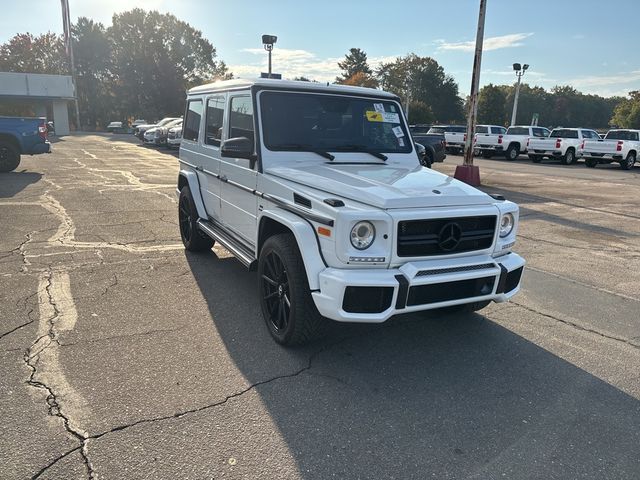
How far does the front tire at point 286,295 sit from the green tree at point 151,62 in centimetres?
6176

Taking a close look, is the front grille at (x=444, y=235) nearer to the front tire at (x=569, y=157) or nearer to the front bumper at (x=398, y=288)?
the front bumper at (x=398, y=288)

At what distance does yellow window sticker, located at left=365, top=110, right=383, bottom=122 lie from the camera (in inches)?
190

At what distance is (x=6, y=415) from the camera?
2902 millimetres

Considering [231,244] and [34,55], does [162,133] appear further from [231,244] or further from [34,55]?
[34,55]

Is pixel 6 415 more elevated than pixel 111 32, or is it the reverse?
pixel 111 32

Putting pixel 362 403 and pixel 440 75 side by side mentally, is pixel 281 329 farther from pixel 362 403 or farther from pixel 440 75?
pixel 440 75

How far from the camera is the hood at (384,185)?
133 inches

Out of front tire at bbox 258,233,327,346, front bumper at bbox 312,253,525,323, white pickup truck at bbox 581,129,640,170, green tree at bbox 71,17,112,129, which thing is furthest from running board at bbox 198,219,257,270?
green tree at bbox 71,17,112,129

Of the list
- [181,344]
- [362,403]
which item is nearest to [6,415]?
[181,344]

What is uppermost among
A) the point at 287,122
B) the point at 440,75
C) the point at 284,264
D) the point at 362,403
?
the point at 440,75

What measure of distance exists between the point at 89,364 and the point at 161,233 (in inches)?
164

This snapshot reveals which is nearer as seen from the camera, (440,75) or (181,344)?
(181,344)

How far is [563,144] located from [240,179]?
2424 cm

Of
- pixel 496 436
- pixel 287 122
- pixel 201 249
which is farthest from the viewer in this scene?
pixel 201 249
